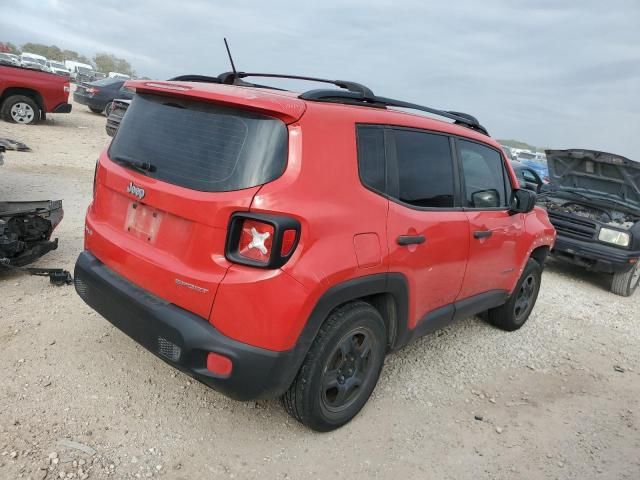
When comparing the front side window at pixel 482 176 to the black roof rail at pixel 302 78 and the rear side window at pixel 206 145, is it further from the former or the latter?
the rear side window at pixel 206 145

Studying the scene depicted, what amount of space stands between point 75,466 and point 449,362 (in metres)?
2.74

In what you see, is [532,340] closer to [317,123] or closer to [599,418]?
[599,418]

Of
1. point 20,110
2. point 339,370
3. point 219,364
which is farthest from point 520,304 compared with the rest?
point 20,110

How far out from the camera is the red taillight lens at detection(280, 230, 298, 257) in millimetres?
2249

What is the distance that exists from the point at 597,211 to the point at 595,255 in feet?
4.56

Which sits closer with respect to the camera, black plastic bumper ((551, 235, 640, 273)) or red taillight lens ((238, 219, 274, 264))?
red taillight lens ((238, 219, 274, 264))

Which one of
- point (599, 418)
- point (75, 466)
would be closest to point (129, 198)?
point (75, 466)

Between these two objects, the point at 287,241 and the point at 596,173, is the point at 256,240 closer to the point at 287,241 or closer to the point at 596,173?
the point at 287,241

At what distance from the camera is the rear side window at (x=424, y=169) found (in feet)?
9.64

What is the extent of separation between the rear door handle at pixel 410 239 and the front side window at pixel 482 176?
2.45 feet

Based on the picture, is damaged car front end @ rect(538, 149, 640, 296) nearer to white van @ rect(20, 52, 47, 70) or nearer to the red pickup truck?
the red pickup truck

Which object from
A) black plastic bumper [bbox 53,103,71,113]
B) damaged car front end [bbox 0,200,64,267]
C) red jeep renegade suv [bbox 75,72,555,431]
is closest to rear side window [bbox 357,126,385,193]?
red jeep renegade suv [bbox 75,72,555,431]

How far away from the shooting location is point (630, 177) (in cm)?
717

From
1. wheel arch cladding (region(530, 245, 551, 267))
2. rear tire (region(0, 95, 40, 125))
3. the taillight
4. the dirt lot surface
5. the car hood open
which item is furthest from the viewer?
rear tire (region(0, 95, 40, 125))
